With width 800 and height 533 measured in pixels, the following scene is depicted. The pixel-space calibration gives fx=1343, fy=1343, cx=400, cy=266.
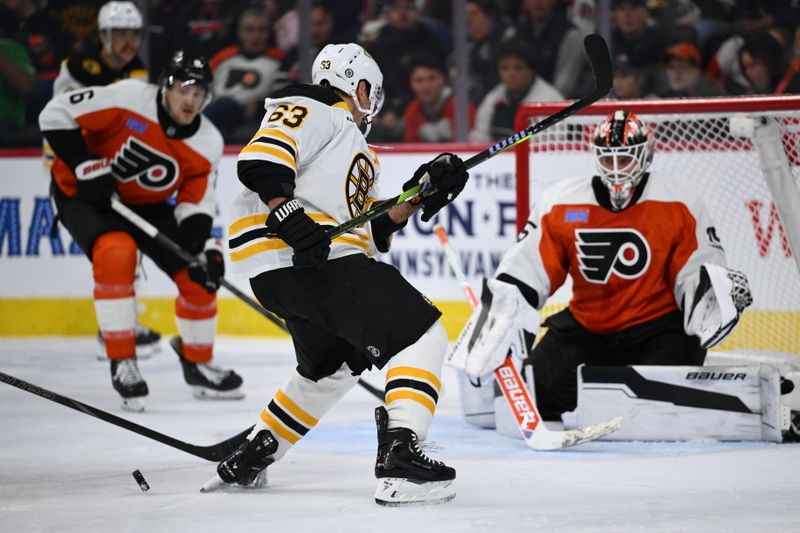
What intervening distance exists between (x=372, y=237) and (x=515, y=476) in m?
0.69

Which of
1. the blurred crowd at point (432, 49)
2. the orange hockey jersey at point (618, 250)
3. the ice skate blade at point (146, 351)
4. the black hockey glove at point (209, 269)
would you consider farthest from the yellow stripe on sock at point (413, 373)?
the blurred crowd at point (432, 49)

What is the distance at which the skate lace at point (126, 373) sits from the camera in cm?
439

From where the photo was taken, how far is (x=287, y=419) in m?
3.05

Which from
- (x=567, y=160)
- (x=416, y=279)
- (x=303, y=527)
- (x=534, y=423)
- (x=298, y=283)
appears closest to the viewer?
(x=303, y=527)

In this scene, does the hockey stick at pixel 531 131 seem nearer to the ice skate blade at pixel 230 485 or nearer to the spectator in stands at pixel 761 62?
the ice skate blade at pixel 230 485

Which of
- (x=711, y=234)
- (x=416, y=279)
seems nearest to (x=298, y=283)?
(x=711, y=234)

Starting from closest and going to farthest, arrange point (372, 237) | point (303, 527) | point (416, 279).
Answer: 1. point (303, 527)
2. point (372, 237)
3. point (416, 279)

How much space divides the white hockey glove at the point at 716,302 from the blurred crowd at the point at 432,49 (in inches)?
92.8

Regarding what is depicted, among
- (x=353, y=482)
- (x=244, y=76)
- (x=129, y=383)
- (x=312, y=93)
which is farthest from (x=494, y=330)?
(x=244, y=76)

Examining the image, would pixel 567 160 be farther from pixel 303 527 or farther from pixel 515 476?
pixel 303 527

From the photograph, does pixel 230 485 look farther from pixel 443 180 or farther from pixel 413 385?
pixel 443 180

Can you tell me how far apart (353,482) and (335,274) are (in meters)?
0.60

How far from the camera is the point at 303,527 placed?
267 centimetres

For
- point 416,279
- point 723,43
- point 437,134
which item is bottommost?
point 416,279
